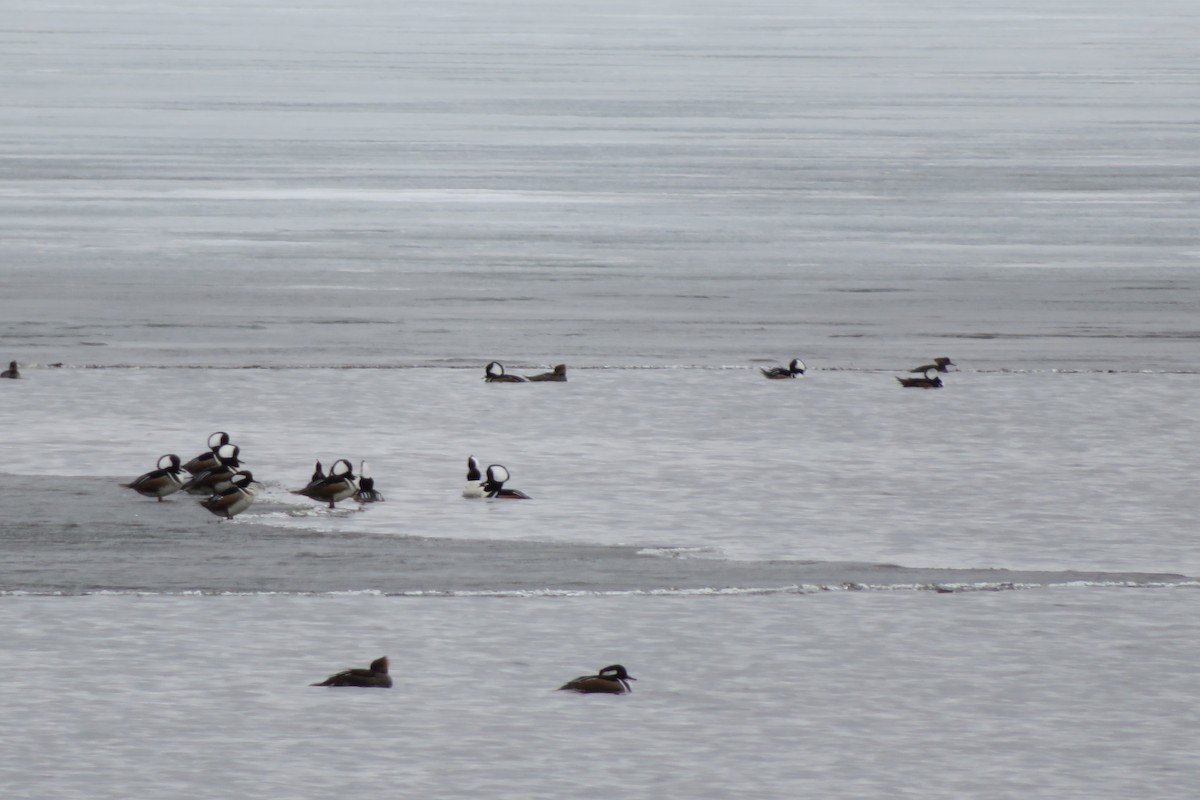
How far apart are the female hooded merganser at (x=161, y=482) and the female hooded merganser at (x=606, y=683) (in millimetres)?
Result: 3270

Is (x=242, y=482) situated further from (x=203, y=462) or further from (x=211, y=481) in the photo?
(x=203, y=462)

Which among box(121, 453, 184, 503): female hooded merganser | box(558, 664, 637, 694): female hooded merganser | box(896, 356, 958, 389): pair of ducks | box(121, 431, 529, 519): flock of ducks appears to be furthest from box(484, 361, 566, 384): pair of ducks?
box(558, 664, 637, 694): female hooded merganser

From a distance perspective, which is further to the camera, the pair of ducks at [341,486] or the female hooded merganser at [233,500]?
the pair of ducks at [341,486]

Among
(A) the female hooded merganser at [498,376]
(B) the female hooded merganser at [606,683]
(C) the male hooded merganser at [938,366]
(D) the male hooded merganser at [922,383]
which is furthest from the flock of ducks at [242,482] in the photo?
(C) the male hooded merganser at [938,366]

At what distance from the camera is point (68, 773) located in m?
5.46

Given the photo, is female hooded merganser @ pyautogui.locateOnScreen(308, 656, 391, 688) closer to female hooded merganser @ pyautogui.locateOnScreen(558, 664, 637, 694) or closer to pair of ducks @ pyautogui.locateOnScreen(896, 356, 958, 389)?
female hooded merganser @ pyautogui.locateOnScreen(558, 664, 637, 694)

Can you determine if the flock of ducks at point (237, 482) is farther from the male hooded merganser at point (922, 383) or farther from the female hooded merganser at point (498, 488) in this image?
the male hooded merganser at point (922, 383)

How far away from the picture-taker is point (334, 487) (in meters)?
8.95

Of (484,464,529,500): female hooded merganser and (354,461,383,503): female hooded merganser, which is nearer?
(354,461,383,503): female hooded merganser

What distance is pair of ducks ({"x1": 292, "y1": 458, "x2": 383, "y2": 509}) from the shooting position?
8961 mm

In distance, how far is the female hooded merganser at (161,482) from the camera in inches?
356

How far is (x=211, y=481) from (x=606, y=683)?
10.8 ft

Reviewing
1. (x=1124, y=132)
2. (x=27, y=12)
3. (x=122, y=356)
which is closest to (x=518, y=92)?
(x=1124, y=132)

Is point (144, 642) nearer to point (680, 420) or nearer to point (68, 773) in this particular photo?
point (68, 773)
